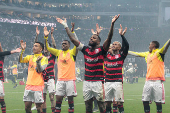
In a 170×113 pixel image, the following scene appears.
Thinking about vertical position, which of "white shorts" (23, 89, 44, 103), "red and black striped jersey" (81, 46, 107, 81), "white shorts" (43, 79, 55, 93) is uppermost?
"red and black striped jersey" (81, 46, 107, 81)

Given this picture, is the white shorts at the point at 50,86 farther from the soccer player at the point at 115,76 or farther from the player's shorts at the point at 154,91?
the player's shorts at the point at 154,91

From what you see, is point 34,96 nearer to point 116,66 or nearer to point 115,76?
point 115,76

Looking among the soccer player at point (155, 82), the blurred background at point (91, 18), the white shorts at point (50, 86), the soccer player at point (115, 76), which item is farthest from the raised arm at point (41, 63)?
the blurred background at point (91, 18)

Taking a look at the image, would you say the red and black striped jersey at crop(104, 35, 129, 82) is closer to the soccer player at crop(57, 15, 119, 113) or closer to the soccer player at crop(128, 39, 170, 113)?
the soccer player at crop(128, 39, 170, 113)

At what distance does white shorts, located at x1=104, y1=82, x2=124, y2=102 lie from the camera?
7.33 m

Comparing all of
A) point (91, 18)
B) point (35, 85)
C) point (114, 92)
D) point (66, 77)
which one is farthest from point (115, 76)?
point (91, 18)

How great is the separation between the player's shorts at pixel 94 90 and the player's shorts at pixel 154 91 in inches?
79.9

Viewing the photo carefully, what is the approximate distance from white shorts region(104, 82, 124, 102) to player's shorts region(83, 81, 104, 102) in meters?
1.28

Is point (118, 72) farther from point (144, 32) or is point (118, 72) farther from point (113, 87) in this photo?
point (144, 32)

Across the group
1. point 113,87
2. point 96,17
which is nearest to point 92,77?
point 113,87

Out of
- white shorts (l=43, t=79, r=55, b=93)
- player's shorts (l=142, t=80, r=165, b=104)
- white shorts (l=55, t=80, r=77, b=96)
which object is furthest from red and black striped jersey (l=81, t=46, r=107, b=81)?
white shorts (l=43, t=79, r=55, b=93)

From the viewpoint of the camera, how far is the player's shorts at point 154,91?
750 centimetres

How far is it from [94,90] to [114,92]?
148 centimetres

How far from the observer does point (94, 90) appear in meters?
6.14
